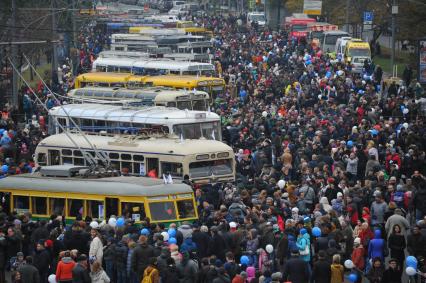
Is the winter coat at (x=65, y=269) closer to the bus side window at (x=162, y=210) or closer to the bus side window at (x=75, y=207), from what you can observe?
the bus side window at (x=162, y=210)

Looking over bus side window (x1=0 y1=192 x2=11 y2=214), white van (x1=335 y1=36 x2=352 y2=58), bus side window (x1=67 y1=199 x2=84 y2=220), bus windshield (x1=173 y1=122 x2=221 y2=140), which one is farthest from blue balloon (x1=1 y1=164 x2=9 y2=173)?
white van (x1=335 y1=36 x2=352 y2=58)

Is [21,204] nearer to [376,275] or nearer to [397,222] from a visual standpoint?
[397,222]

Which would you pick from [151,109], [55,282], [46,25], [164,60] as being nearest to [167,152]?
[151,109]

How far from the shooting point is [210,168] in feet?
125

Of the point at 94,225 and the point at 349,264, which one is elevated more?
the point at 94,225

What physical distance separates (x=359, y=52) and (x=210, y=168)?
118ft

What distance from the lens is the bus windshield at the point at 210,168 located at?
3759 cm

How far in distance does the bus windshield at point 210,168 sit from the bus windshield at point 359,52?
34.9m

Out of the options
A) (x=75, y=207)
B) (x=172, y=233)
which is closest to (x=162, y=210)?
(x=75, y=207)

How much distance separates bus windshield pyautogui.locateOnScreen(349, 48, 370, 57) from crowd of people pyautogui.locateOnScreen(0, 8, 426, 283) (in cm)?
1961

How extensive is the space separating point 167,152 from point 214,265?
1227 cm

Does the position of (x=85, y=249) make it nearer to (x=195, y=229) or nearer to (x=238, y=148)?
(x=195, y=229)

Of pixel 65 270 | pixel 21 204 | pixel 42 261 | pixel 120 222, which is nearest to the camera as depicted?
pixel 65 270

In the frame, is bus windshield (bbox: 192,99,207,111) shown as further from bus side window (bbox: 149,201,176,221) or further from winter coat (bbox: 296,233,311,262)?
winter coat (bbox: 296,233,311,262)
